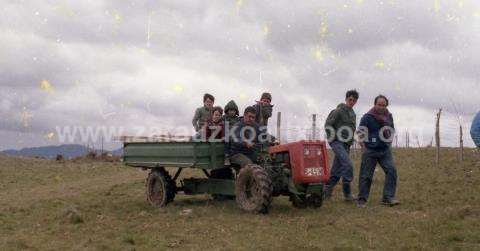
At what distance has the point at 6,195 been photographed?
17594mm

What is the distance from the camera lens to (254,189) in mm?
9453

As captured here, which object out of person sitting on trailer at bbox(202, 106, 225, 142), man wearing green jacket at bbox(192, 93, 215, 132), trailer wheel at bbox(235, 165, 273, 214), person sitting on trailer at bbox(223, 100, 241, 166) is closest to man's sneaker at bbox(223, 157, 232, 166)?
person sitting on trailer at bbox(223, 100, 241, 166)

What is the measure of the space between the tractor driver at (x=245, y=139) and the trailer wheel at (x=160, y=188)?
80.8 inches

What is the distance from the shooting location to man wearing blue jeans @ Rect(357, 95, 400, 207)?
33.8ft

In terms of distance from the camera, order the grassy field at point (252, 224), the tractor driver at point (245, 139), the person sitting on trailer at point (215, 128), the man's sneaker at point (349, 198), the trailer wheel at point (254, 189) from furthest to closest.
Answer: the man's sneaker at point (349, 198) < the person sitting on trailer at point (215, 128) < the tractor driver at point (245, 139) < the trailer wheel at point (254, 189) < the grassy field at point (252, 224)

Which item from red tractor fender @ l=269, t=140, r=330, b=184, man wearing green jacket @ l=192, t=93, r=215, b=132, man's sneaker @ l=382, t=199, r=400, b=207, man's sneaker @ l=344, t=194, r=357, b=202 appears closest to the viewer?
red tractor fender @ l=269, t=140, r=330, b=184

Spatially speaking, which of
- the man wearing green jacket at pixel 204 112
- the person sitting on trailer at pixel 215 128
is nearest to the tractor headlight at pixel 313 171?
the person sitting on trailer at pixel 215 128

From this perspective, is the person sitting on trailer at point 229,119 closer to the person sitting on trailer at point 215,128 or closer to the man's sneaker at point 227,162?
the man's sneaker at point 227,162

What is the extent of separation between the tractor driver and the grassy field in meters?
1.08

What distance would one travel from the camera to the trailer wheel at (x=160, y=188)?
37.6 ft

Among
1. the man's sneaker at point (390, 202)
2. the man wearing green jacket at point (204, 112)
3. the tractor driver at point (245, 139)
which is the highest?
the man wearing green jacket at point (204, 112)

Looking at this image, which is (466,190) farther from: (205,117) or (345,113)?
(205,117)

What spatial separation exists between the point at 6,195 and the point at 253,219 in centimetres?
1226

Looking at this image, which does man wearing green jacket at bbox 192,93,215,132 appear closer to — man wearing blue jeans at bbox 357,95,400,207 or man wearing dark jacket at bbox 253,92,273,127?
man wearing dark jacket at bbox 253,92,273,127
